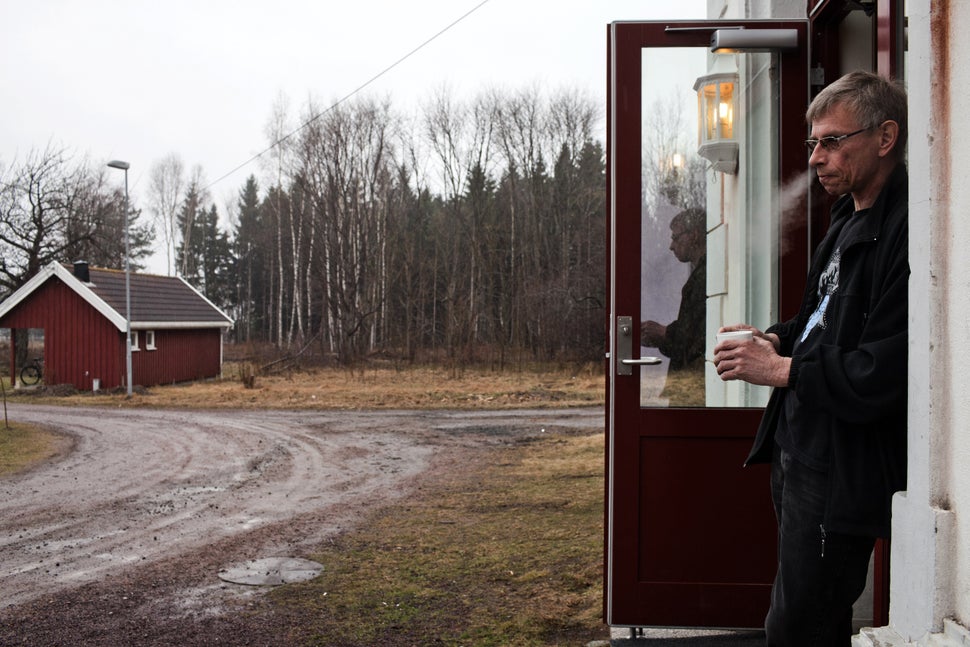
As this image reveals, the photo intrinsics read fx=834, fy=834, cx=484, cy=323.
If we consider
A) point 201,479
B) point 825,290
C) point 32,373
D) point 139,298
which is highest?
point 139,298

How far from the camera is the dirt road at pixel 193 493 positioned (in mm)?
5164

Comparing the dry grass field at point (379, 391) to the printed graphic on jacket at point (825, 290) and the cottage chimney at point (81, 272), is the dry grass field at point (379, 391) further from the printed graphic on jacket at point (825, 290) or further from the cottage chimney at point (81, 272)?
the printed graphic on jacket at point (825, 290)

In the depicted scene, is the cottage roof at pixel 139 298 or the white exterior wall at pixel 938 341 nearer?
the white exterior wall at pixel 938 341

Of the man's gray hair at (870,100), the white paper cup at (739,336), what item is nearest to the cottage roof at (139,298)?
the white paper cup at (739,336)

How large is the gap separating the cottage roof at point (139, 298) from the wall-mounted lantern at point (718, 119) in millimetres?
19673

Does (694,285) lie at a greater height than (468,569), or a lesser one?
greater

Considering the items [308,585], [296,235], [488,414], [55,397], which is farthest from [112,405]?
[296,235]

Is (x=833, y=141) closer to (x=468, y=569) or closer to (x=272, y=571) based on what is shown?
(x=468, y=569)

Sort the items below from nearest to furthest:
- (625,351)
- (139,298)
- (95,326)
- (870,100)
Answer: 1. (870,100)
2. (625,351)
3. (95,326)
4. (139,298)

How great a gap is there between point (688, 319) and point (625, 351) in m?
0.37

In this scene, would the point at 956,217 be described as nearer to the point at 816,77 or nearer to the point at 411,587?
the point at 816,77

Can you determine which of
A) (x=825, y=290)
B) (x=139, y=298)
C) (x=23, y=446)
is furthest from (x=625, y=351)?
(x=139, y=298)

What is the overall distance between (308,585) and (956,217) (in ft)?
14.3

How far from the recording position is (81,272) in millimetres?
21375
